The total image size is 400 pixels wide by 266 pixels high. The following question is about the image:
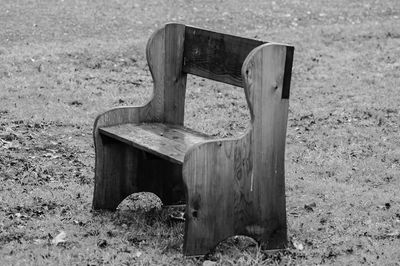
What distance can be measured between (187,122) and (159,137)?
3.45 m

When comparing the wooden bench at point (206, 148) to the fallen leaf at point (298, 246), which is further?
the fallen leaf at point (298, 246)

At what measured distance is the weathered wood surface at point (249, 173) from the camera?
4977mm

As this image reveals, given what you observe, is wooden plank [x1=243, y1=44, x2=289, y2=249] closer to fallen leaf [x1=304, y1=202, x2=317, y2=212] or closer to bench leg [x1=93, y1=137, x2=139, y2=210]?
fallen leaf [x1=304, y1=202, x2=317, y2=212]

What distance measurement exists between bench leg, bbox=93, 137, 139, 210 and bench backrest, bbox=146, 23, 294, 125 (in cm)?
37

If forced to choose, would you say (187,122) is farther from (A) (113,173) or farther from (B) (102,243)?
(B) (102,243)

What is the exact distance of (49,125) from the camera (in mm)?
8578

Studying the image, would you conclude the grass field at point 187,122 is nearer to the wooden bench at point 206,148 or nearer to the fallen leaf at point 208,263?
the fallen leaf at point 208,263

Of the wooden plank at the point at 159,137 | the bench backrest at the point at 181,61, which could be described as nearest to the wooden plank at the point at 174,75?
the bench backrest at the point at 181,61

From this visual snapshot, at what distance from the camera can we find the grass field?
542 centimetres

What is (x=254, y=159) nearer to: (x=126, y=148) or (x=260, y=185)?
(x=260, y=185)

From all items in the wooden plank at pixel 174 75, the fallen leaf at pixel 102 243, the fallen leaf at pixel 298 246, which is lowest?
the fallen leaf at pixel 102 243

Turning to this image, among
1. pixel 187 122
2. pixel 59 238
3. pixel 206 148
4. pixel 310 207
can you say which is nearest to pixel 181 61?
pixel 206 148

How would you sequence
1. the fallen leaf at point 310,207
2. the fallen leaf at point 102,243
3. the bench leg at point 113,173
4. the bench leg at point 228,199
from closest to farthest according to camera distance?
the bench leg at point 228,199 < the fallen leaf at point 102,243 < the bench leg at point 113,173 < the fallen leaf at point 310,207

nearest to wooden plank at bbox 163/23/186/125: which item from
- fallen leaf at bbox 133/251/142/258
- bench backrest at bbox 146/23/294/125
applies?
bench backrest at bbox 146/23/294/125
